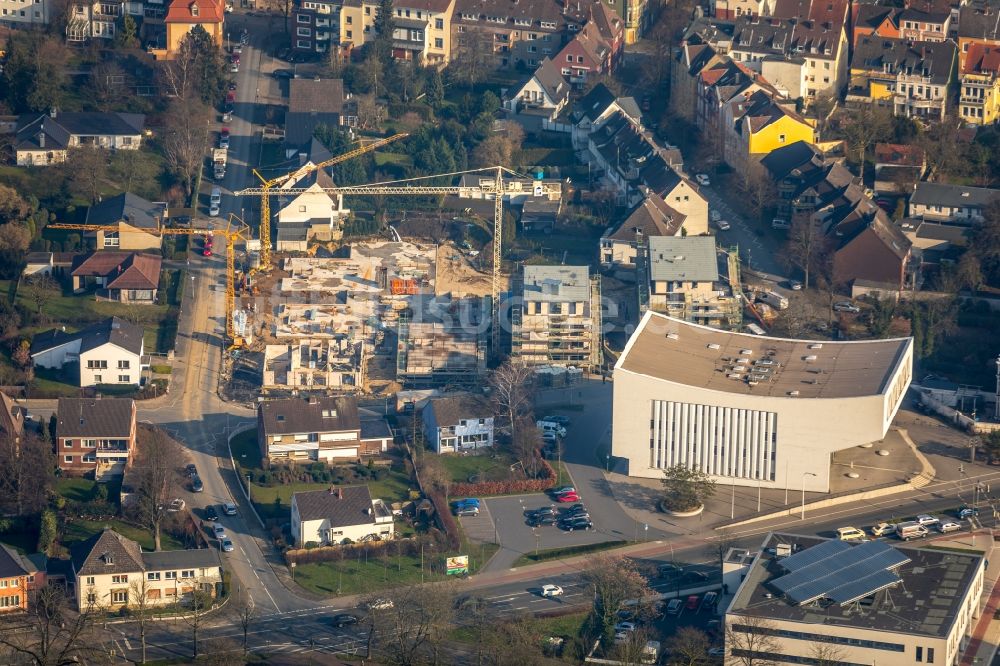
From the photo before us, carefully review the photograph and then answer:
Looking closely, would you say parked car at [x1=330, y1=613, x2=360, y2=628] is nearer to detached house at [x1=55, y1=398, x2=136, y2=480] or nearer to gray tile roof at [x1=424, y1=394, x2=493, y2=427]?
detached house at [x1=55, y1=398, x2=136, y2=480]

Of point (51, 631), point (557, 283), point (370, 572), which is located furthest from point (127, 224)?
point (51, 631)

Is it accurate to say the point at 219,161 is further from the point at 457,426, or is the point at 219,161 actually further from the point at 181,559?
the point at 181,559

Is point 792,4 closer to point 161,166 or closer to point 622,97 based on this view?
point 622,97

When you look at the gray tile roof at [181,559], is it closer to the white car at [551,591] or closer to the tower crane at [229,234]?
the white car at [551,591]

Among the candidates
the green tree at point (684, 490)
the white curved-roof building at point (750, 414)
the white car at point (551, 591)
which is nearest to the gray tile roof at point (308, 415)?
the white curved-roof building at point (750, 414)

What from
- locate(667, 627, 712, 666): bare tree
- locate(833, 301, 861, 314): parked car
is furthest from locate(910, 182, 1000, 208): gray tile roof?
locate(667, 627, 712, 666): bare tree
